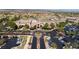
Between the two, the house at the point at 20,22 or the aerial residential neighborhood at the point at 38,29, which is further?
the house at the point at 20,22

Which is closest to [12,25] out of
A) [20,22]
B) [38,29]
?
[20,22]

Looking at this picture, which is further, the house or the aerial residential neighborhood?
the house

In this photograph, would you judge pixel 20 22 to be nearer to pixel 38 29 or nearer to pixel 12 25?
pixel 12 25

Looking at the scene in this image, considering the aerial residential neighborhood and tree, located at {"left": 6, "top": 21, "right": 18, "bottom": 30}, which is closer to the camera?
the aerial residential neighborhood

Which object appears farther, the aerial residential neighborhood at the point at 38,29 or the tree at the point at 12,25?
the tree at the point at 12,25
